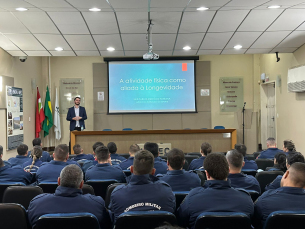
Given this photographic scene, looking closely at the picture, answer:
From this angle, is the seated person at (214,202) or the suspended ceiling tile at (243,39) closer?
the seated person at (214,202)

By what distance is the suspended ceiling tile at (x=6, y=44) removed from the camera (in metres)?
7.19

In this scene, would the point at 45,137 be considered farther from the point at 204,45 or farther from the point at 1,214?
the point at 1,214

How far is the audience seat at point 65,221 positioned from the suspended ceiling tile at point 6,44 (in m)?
6.19

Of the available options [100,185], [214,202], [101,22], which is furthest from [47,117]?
[214,202]

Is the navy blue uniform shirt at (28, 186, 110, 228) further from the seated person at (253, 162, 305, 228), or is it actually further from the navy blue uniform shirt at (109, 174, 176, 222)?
the seated person at (253, 162, 305, 228)

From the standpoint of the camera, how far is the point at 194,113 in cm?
1092

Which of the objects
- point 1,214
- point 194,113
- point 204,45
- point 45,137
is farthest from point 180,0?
point 45,137

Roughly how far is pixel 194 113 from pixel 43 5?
6700mm

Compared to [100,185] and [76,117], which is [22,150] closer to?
[100,185]

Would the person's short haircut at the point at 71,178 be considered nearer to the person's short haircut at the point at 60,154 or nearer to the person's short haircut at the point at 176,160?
the person's short haircut at the point at 176,160

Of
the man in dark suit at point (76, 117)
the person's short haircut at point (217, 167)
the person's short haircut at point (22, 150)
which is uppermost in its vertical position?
the man in dark suit at point (76, 117)

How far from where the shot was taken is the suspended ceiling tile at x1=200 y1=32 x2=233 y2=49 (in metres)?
7.18

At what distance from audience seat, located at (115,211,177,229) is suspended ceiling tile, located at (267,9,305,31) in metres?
5.14

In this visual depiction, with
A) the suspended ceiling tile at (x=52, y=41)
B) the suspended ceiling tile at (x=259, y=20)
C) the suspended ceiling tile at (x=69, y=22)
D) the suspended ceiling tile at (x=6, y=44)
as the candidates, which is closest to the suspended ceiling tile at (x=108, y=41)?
the suspended ceiling tile at (x=69, y=22)
